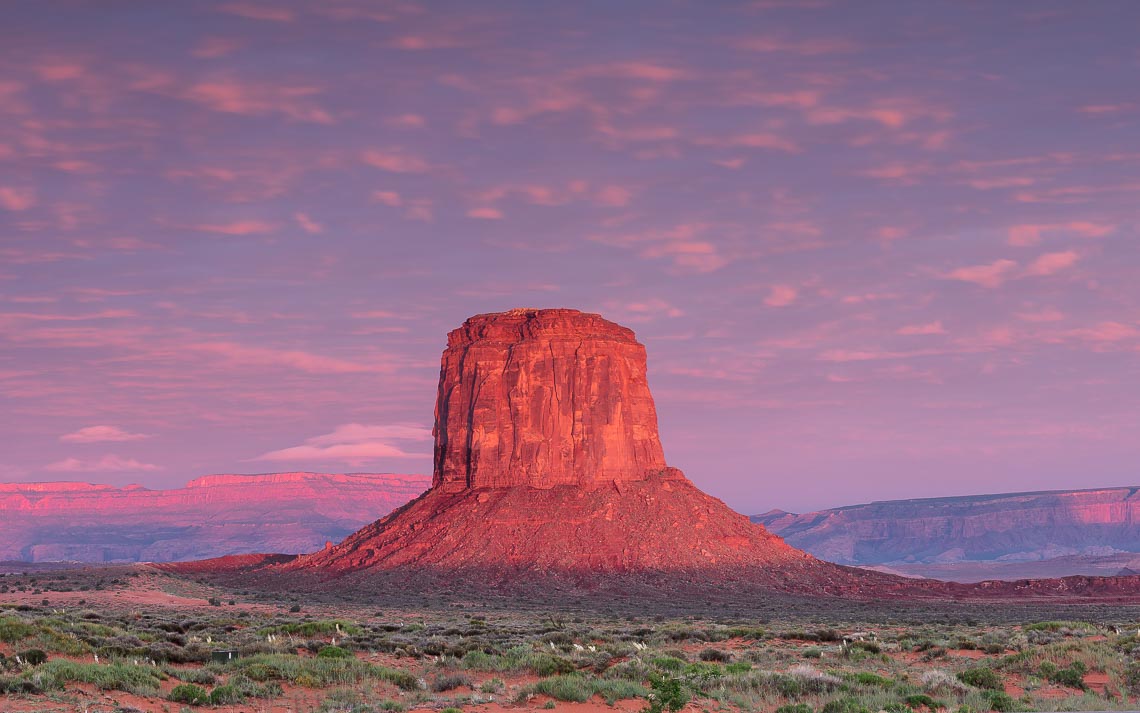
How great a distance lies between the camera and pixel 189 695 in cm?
1967

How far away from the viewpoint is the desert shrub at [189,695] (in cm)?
1961

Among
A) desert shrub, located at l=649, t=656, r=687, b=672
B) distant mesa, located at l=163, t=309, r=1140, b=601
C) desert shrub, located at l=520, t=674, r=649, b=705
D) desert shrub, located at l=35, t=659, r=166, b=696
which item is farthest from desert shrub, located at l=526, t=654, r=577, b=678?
distant mesa, located at l=163, t=309, r=1140, b=601

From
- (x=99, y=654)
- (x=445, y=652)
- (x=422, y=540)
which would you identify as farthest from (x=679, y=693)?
(x=422, y=540)

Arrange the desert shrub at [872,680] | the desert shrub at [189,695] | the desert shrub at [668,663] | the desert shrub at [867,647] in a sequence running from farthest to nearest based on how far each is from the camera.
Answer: the desert shrub at [867,647], the desert shrub at [668,663], the desert shrub at [872,680], the desert shrub at [189,695]

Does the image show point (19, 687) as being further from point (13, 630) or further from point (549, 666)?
point (549, 666)

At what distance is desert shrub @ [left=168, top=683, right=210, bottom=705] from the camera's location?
1961 cm

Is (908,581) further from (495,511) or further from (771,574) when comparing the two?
(495,511)

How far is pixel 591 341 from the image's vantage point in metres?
98.2

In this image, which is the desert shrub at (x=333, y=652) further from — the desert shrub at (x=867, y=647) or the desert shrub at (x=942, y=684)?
the desert shrub at (x=867, y=647)

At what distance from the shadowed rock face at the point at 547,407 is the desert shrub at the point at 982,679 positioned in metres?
71.6

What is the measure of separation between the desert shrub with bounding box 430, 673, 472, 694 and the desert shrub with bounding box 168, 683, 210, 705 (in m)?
4.47

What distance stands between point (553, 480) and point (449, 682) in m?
72.6

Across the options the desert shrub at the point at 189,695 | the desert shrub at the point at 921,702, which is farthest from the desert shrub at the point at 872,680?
the desert shrub at the point at 189,695

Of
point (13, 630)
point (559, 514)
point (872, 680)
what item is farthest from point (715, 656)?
point (559, 514)
